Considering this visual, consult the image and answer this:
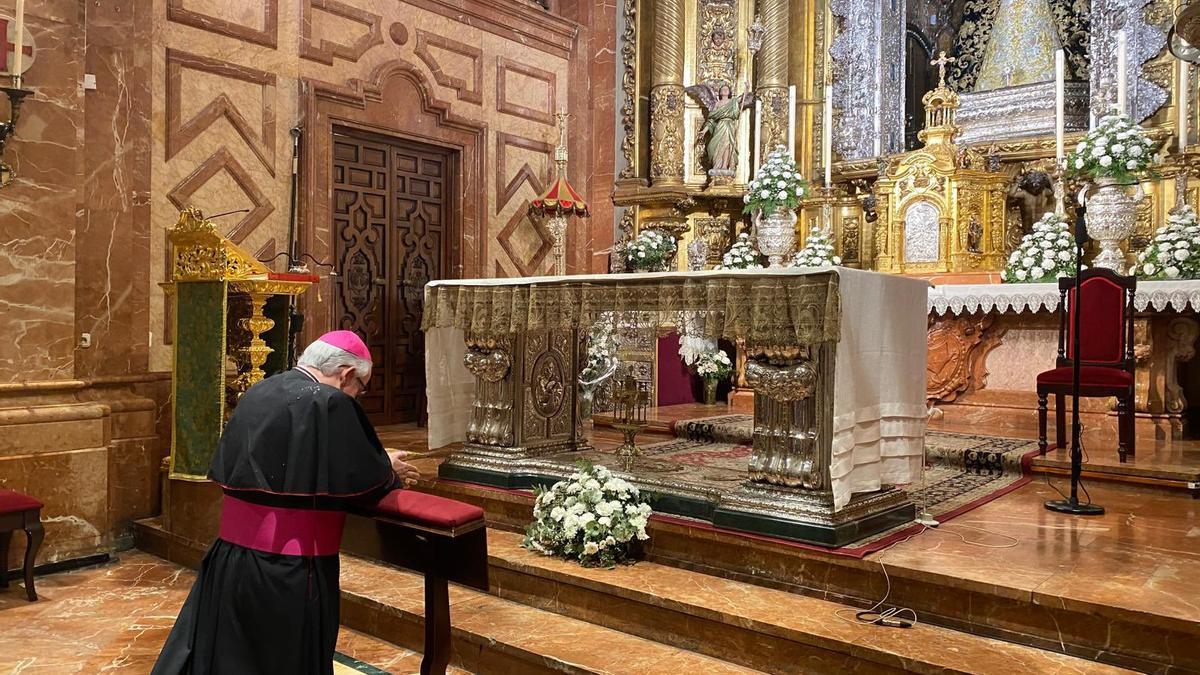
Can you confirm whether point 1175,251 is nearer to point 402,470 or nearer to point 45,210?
point 402,470

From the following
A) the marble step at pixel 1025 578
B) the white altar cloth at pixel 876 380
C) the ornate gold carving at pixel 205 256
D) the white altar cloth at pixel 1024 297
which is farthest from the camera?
the white altar cloth at pixel 1024 297

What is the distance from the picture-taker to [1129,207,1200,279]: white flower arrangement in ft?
23.3

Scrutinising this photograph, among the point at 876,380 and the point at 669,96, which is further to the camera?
the point at 669,96

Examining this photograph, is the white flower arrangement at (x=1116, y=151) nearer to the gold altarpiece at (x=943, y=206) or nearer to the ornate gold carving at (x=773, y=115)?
the gold altarpiece at (x=943, y=206)

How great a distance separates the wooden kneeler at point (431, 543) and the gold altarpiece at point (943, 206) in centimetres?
689

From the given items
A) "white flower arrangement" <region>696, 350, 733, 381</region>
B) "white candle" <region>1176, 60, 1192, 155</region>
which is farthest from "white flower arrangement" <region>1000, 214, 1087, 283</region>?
"white flower arrangement" <region>696, 350, 733, 381</region>

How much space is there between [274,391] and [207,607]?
0.73 meters

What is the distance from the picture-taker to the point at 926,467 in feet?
21.5

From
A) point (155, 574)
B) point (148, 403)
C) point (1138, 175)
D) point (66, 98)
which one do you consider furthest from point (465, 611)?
point (1138, 175)

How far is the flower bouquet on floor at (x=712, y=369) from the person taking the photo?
378 inches

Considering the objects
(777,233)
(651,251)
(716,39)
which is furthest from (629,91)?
(777,233)

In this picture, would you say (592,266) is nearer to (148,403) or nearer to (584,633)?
(148,403)

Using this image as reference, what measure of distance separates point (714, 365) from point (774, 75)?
325 cm

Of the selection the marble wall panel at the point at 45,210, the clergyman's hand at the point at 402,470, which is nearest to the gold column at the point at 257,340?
the marble wall panel at the point at 45,210
